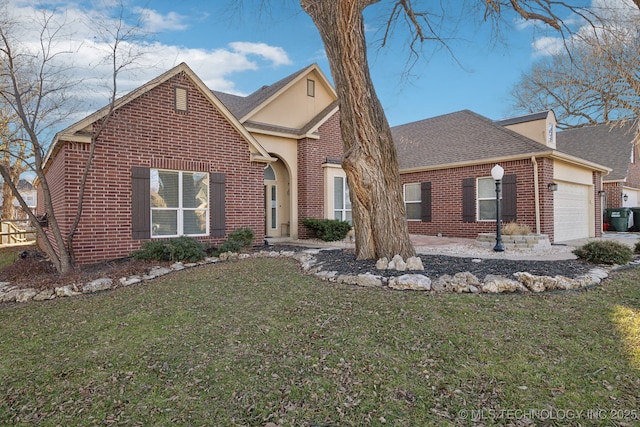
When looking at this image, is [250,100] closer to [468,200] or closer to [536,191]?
[468,200]

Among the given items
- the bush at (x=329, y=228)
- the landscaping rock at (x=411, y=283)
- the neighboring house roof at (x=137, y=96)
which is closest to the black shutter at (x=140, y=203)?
the neighboring house roof at (x=137, y=96)

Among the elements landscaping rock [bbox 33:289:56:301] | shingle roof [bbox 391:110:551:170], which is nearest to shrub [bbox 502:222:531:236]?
shingle roof [bbox 391:110:551:170]

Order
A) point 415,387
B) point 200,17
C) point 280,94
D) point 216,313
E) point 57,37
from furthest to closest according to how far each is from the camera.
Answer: point 280,94 → point 200,17 → point 57,37 → point 216,313 → point 415,387

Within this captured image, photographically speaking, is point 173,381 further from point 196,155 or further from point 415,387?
point 196,155

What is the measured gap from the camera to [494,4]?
27.9 ft

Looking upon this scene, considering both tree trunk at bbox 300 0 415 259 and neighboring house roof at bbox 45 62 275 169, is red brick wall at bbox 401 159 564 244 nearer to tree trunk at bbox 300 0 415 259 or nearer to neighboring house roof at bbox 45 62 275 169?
tree trunk at bbox 300 0 415 259

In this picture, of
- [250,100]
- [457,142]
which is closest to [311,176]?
[250,100]

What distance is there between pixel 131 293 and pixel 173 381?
3.22 m

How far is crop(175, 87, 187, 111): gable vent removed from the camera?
9156 mm

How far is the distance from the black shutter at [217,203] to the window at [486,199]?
357 inches

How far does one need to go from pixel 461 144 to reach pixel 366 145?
355 inches

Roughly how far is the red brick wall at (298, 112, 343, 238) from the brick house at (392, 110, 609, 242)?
4.06 meters

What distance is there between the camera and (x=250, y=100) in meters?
15.0

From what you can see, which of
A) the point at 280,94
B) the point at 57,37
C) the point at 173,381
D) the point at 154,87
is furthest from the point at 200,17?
the point at 173,381
